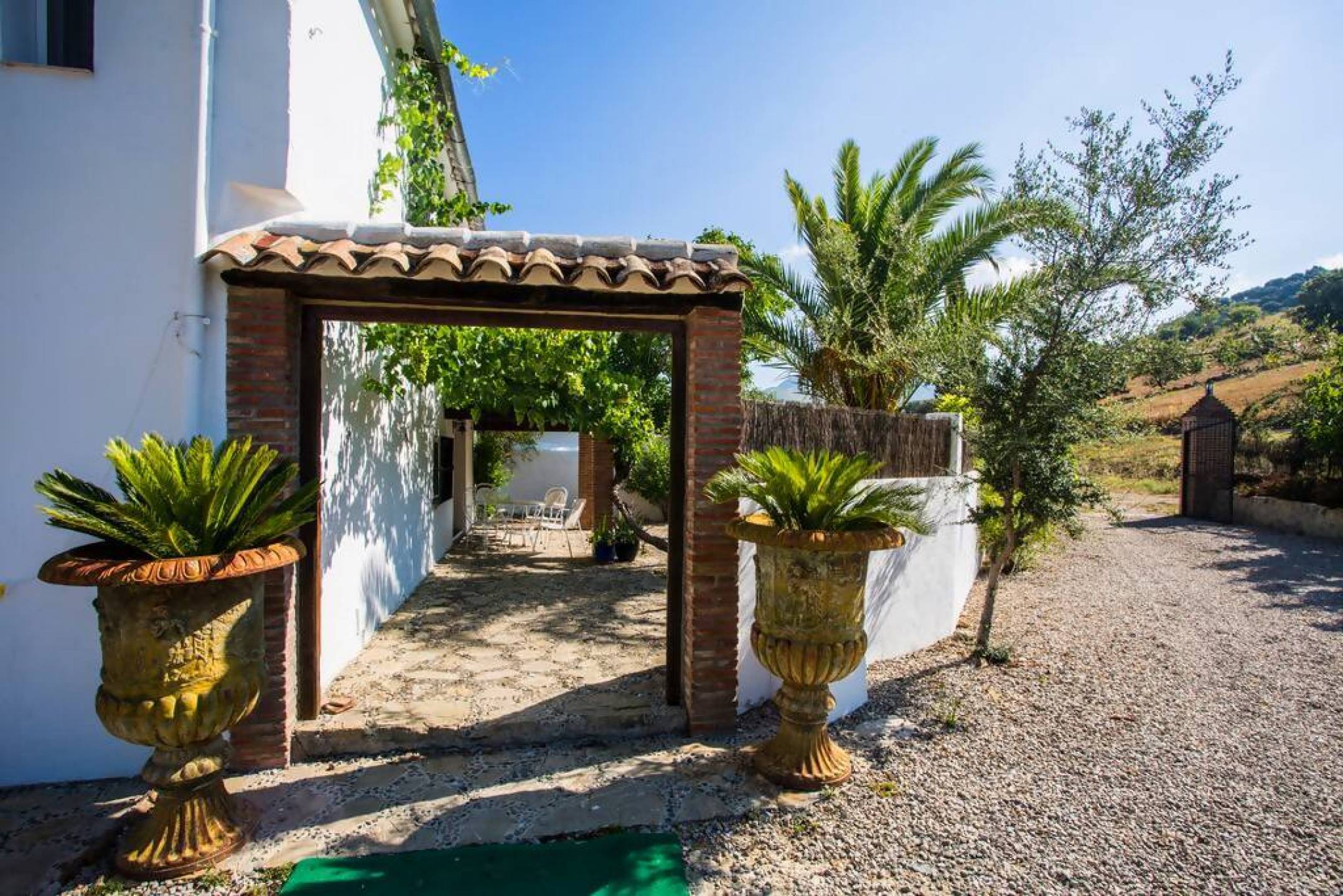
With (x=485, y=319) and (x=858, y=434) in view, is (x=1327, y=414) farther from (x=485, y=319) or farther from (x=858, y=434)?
(x=485, y=319)

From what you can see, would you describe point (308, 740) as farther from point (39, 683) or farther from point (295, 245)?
point (295, 245)

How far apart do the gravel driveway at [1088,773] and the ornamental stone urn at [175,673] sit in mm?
2477

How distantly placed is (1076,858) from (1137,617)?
5534 mm

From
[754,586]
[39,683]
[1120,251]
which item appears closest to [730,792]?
[754,586]

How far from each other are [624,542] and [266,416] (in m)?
7.75

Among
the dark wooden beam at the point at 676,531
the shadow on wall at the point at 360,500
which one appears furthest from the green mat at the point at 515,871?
the shadow on wall at the point at 360,500

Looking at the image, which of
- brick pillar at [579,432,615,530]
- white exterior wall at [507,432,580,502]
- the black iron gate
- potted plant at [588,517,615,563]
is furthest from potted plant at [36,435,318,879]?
white exterior wall at [507,432,580,502]

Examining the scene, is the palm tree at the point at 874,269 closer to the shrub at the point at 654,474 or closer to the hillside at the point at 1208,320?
the hillside at the point at 1208,320

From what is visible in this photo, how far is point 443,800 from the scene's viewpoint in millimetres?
3955

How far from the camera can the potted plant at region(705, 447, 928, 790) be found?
4.03 m

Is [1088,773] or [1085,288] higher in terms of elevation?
[1085,288]

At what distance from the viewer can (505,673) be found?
18.5 feet

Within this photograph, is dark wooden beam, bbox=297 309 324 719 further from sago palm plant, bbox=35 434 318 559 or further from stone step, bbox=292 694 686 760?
sago palm plant, bbox=35 434 318 559

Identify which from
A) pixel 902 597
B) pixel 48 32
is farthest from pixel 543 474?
pixel 48 32
